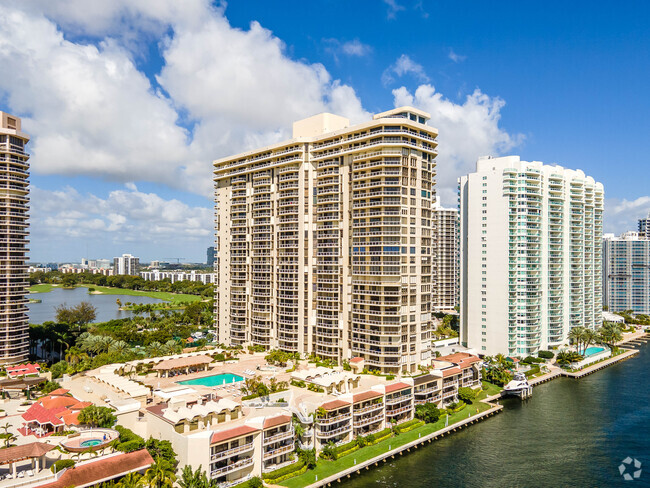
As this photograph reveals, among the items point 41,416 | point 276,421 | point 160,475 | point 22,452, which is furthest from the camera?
point 41,416

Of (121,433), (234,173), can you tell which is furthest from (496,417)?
(234,173)

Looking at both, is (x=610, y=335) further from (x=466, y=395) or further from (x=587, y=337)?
(x=466, y=395)

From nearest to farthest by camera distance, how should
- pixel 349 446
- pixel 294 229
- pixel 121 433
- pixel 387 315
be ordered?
pixel 121 433, pixel 349 446, pixel 387 315, pixel 294 229

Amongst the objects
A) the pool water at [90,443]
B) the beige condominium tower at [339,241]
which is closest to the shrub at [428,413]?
the beige condominium tower at [339,241]

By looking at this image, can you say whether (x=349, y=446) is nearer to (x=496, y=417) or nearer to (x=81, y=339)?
(x=496, y=417)

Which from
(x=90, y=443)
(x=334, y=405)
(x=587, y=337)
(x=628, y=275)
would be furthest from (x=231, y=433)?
(x=628, y=275)

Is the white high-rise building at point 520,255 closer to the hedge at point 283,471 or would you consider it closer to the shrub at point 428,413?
the shrub at point 428,413

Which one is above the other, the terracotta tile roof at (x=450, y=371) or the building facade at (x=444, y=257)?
the building facade at (x=444, y=257)
